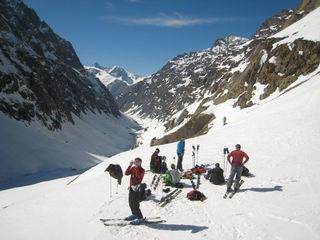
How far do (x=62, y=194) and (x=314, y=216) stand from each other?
12179 mm

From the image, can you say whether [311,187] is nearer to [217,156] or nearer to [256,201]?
[256,201]

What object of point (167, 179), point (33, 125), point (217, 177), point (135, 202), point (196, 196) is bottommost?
point (135, 202)

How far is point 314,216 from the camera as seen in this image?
11.6m

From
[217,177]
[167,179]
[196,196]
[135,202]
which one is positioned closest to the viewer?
[135,202]

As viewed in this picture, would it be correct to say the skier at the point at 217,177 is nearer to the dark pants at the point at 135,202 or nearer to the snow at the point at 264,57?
the dark pants at the point at 135,202

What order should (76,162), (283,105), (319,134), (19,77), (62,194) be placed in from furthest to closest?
(19,77)
(76,162)
(283,105)
(319,134)
(62,194)

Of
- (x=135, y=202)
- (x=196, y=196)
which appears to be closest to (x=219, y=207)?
(x=196, y=196)

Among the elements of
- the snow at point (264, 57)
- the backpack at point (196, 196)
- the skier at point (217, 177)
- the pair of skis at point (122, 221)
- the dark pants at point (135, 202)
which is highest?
the snow at point (264, 57)

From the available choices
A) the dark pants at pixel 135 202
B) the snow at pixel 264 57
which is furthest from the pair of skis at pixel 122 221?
the snow at pixel 264 57

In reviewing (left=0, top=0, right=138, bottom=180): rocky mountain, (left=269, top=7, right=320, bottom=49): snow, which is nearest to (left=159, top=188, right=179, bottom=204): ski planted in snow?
(left=269, top=7, right=320, bottom=49): snow

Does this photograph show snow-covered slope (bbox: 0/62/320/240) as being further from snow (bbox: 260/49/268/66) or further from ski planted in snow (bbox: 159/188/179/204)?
snow (bbox: 260/49/268/66)

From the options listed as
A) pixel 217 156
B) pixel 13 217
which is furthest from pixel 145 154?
pixel 13 217

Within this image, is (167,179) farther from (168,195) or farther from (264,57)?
(264,57)

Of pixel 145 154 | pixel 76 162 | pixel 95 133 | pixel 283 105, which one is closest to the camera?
pixel 145 154
